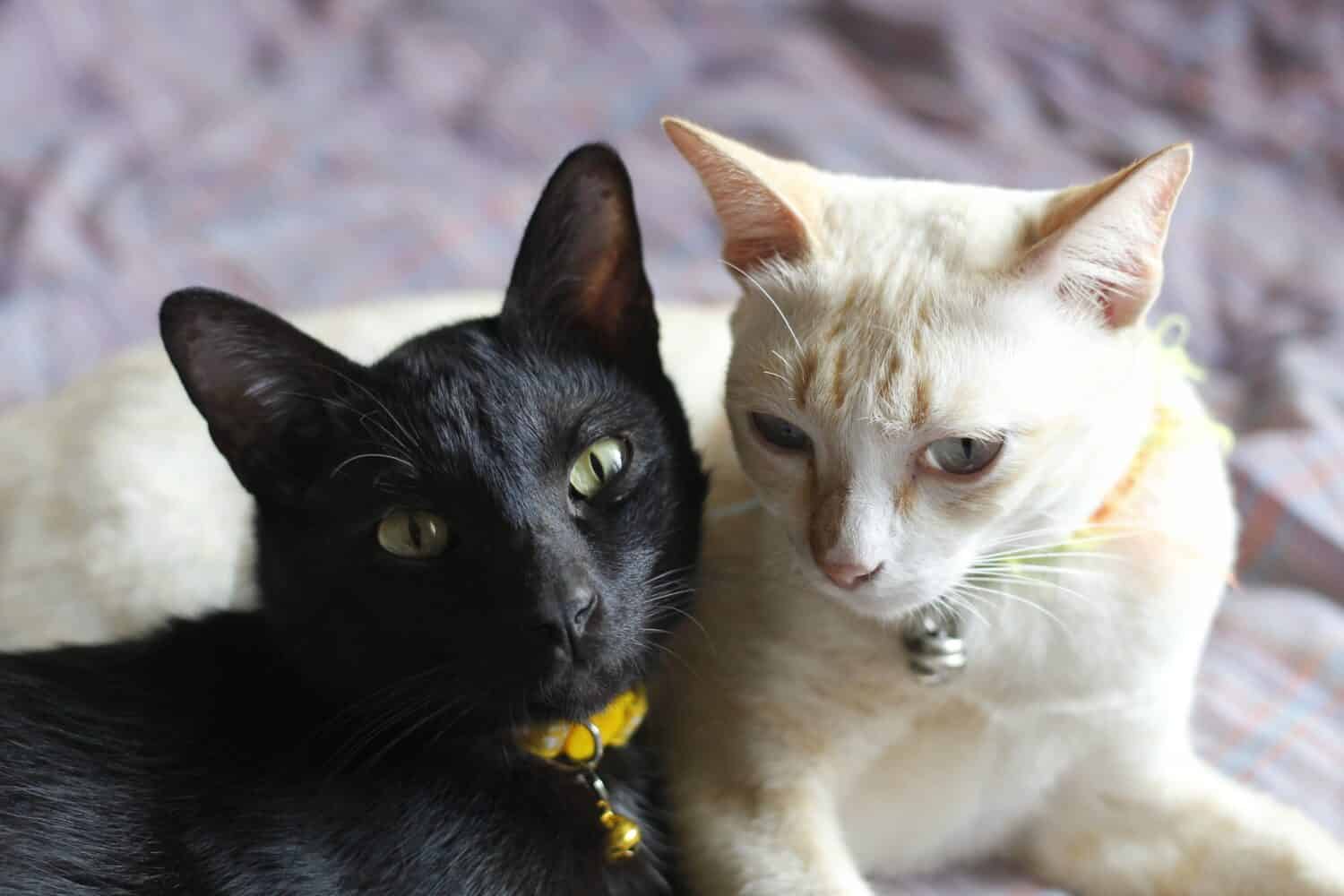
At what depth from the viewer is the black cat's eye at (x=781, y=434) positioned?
110 centimetres

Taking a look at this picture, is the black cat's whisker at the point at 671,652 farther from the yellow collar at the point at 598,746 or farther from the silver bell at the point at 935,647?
the silver bell at the point at 935,647

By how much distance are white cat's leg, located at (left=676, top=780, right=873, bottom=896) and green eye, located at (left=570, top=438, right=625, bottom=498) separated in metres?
0.33

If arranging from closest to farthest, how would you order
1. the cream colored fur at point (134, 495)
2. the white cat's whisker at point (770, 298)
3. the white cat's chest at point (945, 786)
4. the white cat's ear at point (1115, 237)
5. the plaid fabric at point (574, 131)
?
the white cat's ear at point (1115, 237)
the white cat's whisker at point (770, 298)
the white cat's chest at point (945, 786)
the cream colored fur at point (134, 495)
the plaid fabric at point (574, 131)

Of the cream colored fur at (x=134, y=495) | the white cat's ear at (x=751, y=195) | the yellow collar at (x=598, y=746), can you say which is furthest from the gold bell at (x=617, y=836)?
the white cat's ear at (x=751, y=195)

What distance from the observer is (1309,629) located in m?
1.57

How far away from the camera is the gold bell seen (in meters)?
1.17

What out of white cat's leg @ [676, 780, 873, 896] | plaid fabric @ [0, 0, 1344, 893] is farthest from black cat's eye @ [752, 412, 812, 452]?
plaid fabric @ [0, 0, 1344, 893]

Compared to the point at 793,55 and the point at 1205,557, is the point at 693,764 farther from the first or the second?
the point at 793,55

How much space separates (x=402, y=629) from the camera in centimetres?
107

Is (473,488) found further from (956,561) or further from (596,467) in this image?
(956,561)

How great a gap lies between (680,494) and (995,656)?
12.8 inches

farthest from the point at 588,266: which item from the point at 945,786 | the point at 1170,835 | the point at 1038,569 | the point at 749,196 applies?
the point at 1170,835

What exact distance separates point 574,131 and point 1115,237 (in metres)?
1.59

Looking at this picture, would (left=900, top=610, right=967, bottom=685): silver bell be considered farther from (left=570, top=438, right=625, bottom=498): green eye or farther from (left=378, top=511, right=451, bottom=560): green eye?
(left=378, top=511, right=451, bottom=560): green eye
